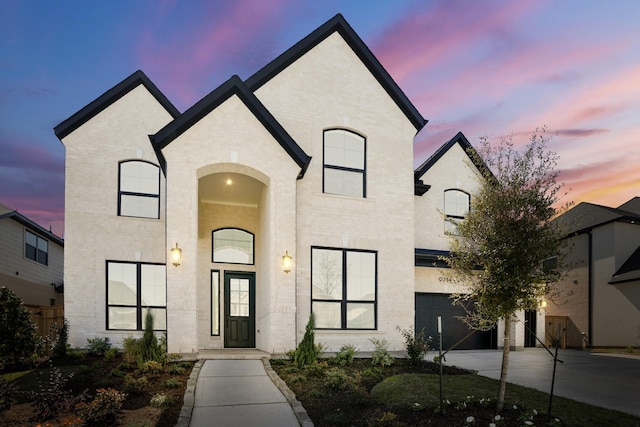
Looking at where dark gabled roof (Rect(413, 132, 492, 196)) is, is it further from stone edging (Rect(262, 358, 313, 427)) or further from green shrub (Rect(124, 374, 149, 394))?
green shrub (Rect(124, 374, 149, 394))

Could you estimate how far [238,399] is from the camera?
847 centimetres

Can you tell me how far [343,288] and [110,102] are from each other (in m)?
10.5

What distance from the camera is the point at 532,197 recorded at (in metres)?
7.52

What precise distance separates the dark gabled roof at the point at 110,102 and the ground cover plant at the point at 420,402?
10.9 meters

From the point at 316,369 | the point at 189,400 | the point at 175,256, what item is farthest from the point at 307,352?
the point at 175,256

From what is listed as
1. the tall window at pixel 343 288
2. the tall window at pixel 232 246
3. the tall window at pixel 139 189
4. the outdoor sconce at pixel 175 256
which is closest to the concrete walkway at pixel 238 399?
the outdoor sconce at pixel 175 256

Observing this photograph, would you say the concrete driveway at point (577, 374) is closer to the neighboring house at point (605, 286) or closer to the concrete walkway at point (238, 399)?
the neighboring house at point (605, 286)

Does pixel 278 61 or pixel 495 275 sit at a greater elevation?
pixel 278 61

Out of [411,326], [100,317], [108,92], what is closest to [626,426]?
[411,326]

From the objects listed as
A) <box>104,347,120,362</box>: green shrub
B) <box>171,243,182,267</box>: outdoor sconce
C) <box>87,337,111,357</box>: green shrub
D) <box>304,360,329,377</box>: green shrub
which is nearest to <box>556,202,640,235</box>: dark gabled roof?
<box>304,360,329,377</box>: green shrub

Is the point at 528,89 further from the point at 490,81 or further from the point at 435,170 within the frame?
the point at 435,170

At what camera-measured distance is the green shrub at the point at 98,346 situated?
42.9ft

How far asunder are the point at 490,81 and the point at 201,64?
35.1 feet

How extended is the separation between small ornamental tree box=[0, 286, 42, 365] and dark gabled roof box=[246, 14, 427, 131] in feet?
30.3
